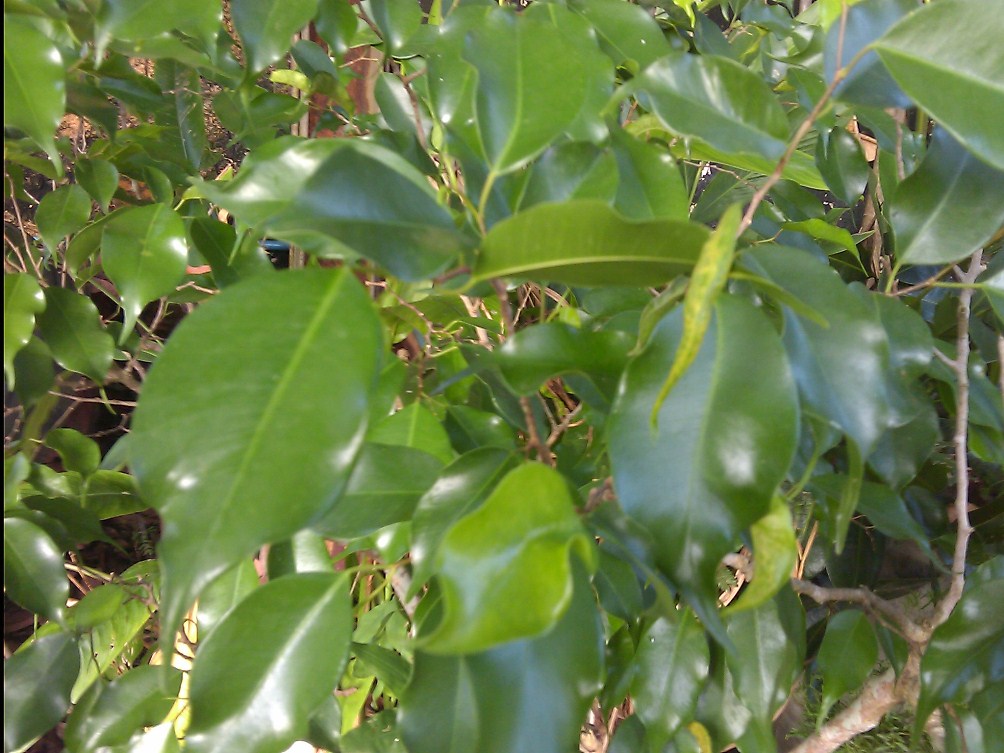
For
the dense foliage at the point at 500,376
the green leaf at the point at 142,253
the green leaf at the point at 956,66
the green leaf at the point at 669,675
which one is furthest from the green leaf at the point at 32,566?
the green leaf at the point at 956,66

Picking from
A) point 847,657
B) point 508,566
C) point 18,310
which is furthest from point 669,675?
point 18,310

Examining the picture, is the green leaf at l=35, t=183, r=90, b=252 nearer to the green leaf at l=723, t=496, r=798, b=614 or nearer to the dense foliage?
the dense foliage

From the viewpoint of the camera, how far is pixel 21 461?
33 centimetres

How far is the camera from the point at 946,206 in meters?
0.37

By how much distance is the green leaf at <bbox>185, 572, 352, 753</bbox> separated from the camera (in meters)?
0.27

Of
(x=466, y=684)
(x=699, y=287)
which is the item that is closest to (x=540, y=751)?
(x=466, y=684)

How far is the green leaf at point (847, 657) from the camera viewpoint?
1.60 feet

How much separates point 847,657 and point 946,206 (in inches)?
12.5

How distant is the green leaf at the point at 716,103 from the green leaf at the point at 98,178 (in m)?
0.36

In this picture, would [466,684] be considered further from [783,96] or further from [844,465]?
[783,96]

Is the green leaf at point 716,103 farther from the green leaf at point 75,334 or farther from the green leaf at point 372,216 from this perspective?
the green leaf at point 75,334

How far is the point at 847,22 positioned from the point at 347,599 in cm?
36

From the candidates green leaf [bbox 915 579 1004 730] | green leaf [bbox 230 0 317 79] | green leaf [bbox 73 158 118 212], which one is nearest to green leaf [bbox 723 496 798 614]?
green leaf [bbox 915 579 1004 730]

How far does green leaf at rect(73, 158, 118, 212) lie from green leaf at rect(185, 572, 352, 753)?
0.32 metres
